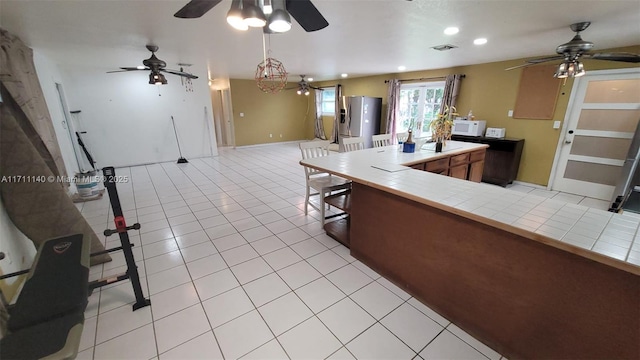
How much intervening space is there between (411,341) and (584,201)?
4.41 metres

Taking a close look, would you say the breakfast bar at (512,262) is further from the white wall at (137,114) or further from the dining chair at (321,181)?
the white wall at (137,114)

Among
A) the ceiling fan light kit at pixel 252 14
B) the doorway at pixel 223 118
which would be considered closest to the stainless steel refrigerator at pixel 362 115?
the doorway at pixel 223 118

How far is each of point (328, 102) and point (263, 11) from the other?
8.04 meters

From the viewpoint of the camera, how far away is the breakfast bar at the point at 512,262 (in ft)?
3.71

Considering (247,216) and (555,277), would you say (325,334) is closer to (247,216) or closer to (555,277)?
(555,277)

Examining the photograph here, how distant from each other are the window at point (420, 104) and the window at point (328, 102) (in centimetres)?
285

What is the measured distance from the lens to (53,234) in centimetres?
204

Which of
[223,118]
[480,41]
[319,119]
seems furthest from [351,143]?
[223,118]

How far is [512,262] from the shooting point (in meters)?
1.40

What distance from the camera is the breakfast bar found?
3.71 feet

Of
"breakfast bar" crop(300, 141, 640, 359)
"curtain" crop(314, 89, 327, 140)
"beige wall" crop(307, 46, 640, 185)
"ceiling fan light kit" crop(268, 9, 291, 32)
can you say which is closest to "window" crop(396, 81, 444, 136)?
"beige wall" crop(307, 46, 640, 185)

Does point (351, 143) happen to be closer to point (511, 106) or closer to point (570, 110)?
point (511, 106)

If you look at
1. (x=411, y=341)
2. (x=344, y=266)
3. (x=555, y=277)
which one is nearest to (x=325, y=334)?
(x=411, y=341)

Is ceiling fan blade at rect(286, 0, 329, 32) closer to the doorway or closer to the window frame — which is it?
the doorway
